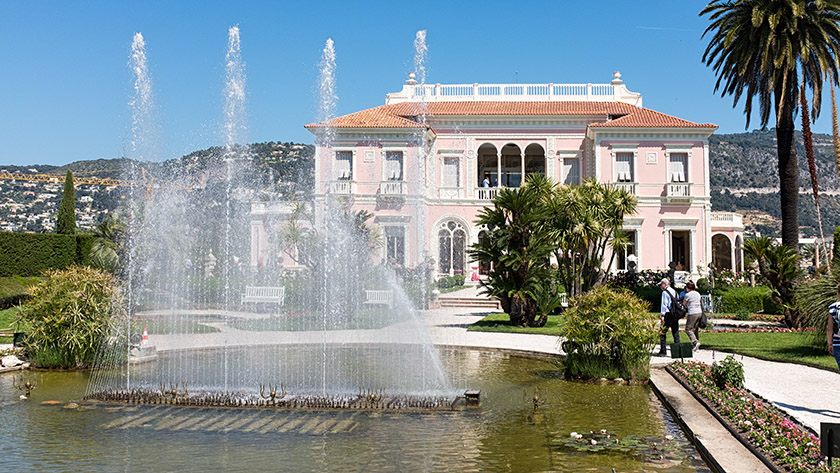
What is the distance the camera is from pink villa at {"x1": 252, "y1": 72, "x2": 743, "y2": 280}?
35.4 meters

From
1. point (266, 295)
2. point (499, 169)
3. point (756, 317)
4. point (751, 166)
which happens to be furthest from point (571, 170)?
point (751, 166)

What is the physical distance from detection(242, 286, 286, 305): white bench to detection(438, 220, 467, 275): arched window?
543 inches

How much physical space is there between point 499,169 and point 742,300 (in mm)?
16579

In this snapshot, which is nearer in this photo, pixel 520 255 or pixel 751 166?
pixel 520 255

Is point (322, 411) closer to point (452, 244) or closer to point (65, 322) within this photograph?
point (65, 322)

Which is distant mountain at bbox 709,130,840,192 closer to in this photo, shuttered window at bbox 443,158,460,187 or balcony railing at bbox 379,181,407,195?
shuttered window at bbox 443,158,460,187

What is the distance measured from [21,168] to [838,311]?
134m

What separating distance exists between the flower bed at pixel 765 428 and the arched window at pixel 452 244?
87.6 feet

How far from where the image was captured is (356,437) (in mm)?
7484

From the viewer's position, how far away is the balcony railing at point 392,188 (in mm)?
35531

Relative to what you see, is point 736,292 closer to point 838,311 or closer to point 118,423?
point 838,311

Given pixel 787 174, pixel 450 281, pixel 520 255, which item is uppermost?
pixel 787 174

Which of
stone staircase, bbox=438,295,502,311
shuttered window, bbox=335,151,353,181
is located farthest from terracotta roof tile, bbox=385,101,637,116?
stone staircase, bbox=438,295,502,311

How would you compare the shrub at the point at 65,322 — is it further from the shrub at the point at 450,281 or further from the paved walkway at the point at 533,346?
the shrub at the point at 450,281
